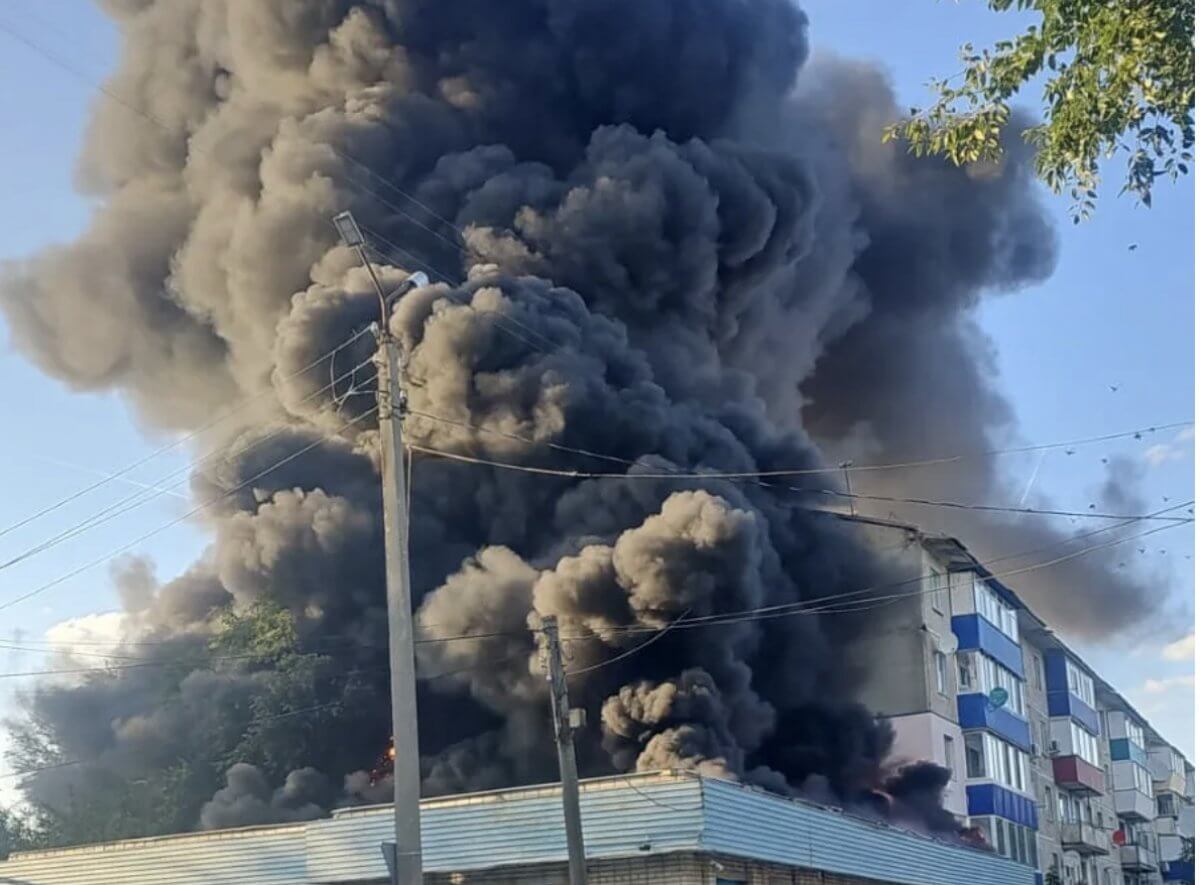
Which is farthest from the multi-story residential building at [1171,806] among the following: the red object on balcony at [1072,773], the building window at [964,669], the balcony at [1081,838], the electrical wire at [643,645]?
the electrical wire at [643,645]

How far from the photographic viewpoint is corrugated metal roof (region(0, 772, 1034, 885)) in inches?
747

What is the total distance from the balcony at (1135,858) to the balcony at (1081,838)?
621 cm

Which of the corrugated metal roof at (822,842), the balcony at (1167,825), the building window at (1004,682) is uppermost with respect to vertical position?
the building window at (1004,682)

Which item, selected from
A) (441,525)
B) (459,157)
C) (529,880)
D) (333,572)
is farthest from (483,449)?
(529,880)

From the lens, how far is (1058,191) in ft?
28.3

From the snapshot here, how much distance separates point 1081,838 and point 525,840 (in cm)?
3073

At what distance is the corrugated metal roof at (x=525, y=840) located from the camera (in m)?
19.0

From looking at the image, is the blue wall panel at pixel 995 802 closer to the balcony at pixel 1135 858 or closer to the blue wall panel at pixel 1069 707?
the blue wall panel at pixel 1069 707

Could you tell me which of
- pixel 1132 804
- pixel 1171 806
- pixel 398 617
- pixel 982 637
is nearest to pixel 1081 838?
pixel 1132 804

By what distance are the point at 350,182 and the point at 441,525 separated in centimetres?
1106

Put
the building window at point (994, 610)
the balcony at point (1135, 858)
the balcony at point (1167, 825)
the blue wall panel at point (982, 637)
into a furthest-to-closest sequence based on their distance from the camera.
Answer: the balcony at point (1167, 825)
the balcony at point (1135, 858)
the building window at point (994, 610)
the blue wall panel at point (982, 637)

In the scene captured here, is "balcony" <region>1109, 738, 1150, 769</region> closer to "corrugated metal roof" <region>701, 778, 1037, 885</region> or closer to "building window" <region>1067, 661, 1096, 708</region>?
"building window" <region>1067, 661, 1096, 708</region>

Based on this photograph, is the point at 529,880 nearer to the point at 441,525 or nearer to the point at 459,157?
A: the point at 441,525

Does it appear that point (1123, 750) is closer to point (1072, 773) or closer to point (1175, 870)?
point (1072, 773)
